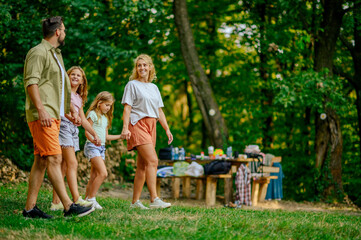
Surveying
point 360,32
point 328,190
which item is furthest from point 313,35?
point 328,190

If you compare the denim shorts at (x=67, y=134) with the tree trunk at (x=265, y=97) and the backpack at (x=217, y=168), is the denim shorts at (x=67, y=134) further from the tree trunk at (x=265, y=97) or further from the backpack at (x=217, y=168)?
the tree trunk at (x=265, y=97)

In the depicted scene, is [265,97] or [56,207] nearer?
[56,207]

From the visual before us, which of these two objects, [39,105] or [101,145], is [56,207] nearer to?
[101,145]

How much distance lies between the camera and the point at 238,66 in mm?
18297

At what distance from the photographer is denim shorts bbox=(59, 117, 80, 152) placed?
5574mm

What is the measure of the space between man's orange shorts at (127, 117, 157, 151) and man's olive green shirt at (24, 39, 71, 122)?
146 cm

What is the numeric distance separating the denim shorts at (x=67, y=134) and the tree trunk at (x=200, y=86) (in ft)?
22.7

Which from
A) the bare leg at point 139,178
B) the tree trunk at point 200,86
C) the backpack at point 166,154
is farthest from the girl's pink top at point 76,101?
the tree trunk at point 200,86

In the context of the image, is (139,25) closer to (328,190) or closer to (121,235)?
(328,190)

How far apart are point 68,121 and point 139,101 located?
3.27 feet

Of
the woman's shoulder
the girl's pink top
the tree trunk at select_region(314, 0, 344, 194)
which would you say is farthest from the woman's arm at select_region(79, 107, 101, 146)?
the tree trunk at select_region(314, 0, 344, 194)

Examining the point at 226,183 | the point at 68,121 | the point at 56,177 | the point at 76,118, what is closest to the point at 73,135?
the point at 68,121

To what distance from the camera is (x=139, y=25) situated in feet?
40.5

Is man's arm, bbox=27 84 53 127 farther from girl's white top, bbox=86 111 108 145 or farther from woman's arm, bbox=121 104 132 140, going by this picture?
girl's white top, bbox=86 111 108 145
